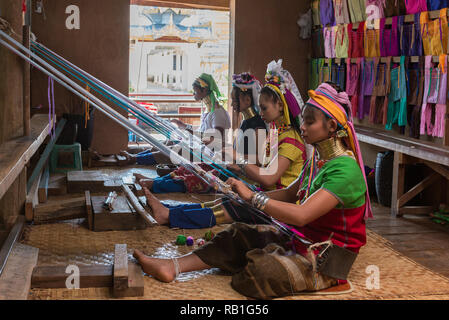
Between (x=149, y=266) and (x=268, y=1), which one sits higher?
(x=268, y=1)

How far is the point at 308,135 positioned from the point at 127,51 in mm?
4246

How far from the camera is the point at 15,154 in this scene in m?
2.71

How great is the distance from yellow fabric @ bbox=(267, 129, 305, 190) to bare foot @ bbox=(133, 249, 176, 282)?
96 cm

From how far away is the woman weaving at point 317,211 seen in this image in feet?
7.33

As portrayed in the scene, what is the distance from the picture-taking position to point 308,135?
234 centimetres

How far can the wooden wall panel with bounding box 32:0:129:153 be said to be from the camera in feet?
19.3

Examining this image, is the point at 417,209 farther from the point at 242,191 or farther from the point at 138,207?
the point at 242,191

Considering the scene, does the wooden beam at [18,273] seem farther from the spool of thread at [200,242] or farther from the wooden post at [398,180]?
the wooden post at [398,180]

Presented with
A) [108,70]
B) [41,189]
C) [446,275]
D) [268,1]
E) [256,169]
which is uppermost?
[268,1]

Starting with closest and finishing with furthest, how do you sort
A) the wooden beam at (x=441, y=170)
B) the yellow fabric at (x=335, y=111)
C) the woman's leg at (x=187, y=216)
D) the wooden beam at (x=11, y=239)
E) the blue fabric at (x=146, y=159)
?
the yellow fabric at (x=335, y=111) → the wooden beam at (x=11, y=239) → the woman's leg at (x=187, y=216) → the wooden beam at (x=441, y=170) → the blue fabric at (x=146, y=159)

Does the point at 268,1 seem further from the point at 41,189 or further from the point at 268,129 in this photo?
the point at 41,189

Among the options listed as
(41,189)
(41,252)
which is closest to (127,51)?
(41,189)

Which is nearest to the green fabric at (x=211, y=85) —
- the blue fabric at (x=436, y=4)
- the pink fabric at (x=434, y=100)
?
the pink fabric at (x=434, y=100)

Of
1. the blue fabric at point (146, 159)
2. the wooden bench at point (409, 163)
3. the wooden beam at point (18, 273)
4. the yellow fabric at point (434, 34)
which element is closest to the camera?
the wooden beam at point (18, 273)
